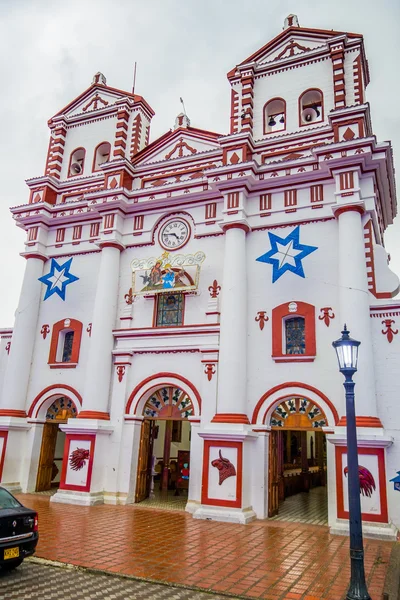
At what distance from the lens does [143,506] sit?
46.1 feet

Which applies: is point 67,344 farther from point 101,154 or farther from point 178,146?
point 178,146

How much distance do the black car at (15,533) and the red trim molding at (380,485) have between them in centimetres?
702

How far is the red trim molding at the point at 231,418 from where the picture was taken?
13203mm

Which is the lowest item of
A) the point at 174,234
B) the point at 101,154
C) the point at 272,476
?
the point at 272,476

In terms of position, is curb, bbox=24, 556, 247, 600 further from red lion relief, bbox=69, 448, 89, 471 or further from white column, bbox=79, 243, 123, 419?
white column, bbox=79, 243, 123, 419

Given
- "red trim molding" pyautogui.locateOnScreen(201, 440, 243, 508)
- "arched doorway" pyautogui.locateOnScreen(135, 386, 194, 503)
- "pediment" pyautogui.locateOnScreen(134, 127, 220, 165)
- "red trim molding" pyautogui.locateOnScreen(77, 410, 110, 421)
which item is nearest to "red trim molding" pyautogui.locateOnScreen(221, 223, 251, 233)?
"pediment" pyautogui.locateOnScreen(134, 127, 220, 165)

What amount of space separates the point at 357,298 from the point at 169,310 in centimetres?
596

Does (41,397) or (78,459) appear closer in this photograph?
(78,459)

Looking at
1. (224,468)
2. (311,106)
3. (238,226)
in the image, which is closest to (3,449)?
(224,468)

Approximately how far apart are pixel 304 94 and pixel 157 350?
990 cm

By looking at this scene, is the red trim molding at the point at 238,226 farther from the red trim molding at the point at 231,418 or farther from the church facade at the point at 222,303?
the red trim molding at the point at 231,418

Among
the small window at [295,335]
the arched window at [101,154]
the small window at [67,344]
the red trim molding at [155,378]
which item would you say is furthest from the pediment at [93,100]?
the small window at [295,335]

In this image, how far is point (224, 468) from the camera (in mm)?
12703

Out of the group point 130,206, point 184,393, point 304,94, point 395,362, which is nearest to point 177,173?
point 130,206
